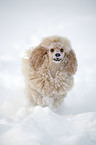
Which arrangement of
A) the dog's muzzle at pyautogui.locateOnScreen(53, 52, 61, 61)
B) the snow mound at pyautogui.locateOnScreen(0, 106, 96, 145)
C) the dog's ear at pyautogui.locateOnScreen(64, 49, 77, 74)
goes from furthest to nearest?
the dog's ear at pyautogui.locateOnScreen(64, 49, 77, 74), the dog's muzzle at pyautogui.locateOnScreen(53, 52, 61, 61), the snow mound at pyautogui.locateOnScreen(0, 106, 96, 145)

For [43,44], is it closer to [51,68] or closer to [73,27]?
[51,68]

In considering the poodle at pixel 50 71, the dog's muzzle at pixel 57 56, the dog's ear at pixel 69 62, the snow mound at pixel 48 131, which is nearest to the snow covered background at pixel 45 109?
the snow mound at pixel 48 131

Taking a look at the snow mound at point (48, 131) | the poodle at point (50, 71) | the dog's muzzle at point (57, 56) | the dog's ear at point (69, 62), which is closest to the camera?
the snow mound at point (48, 131)

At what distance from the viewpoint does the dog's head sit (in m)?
2.62

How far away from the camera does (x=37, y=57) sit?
274 cm

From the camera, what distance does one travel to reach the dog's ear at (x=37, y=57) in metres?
2.74

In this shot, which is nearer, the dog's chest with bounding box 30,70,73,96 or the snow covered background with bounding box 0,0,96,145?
the snow covered background with bounding box 0,0,96,145

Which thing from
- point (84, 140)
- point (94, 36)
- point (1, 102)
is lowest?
point (84, 140)

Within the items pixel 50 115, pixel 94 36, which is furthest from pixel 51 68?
pixel 94 36

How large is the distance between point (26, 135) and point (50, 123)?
38 cm

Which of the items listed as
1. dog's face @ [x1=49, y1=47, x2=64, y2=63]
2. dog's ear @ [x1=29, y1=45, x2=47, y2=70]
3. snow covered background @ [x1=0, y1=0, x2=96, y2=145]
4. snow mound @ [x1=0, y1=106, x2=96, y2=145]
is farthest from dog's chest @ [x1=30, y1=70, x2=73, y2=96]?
snow mound @ [x1=0, y1=106, x2=96, y2=145]

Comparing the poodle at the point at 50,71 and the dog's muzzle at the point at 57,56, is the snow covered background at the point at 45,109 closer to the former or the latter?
the poodle at the point at 50,71

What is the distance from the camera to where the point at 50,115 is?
6.06 feet

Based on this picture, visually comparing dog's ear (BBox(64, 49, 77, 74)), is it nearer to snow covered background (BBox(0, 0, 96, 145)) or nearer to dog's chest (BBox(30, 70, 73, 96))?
dog's chest (BBox(30, 70, 73, 96))
